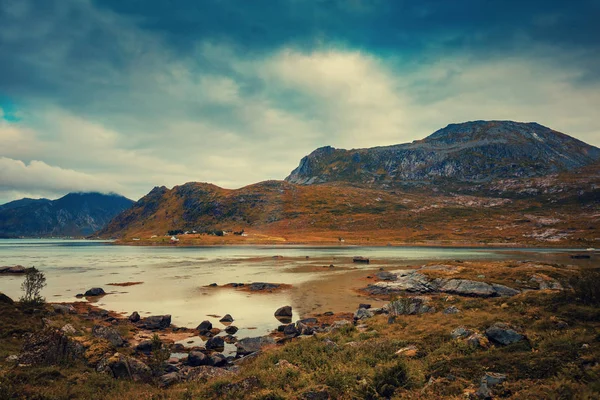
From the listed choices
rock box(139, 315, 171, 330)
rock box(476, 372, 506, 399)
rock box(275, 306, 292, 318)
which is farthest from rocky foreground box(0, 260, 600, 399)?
rock box(275, 306, 292, 318)

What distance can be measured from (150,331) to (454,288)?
46431 millimetres

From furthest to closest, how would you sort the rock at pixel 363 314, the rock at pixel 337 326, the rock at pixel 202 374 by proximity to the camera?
the rock at pixel 363 314 < the rock at pixel 337 326 < the rock at pixel 202 374

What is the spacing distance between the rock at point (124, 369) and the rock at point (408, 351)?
52.5ft

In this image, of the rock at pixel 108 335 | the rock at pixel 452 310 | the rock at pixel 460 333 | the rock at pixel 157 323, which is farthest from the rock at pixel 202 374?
the rock at pixel 452 310

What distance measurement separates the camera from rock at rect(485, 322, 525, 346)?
20.4 meters

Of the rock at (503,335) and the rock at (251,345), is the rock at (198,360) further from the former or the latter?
the rock at (503,335)

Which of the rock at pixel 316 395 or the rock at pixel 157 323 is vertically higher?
the rock at pixel 316 395

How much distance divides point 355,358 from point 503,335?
955 cm

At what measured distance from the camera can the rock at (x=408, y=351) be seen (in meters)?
20.7

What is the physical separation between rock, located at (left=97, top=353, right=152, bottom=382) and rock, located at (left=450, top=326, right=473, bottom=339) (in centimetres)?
2034

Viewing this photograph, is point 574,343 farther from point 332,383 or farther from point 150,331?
point 150,331

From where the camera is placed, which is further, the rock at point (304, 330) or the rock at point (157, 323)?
the rock at point (157, 323)

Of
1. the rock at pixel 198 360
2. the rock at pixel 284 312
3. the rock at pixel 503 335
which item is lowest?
the rock at pixel 284 312

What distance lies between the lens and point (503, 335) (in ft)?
68.4
